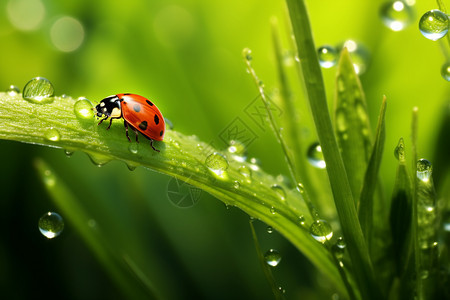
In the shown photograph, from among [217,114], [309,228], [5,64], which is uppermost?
[217,114]

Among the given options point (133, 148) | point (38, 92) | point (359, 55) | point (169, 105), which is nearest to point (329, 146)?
point (133, 148)

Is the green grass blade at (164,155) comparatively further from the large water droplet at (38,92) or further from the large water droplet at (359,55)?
the large water droplet at (359,55)

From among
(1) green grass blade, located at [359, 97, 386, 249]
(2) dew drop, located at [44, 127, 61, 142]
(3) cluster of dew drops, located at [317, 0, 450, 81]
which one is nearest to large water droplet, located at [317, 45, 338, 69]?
(3) cluster of dew drops, located at [317, 0, 450, 81]

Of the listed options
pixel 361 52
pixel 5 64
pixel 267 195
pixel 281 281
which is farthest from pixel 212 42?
pixel 267 195

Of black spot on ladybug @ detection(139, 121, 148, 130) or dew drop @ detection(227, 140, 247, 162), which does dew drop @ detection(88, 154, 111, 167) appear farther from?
dew drop @ detection(227, 140, 247, 162)

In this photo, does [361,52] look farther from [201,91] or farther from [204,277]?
[204,277]

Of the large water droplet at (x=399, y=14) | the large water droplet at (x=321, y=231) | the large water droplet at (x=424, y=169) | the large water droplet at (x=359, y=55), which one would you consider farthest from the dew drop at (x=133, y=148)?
the large water droplet at (x=359, y=55)
